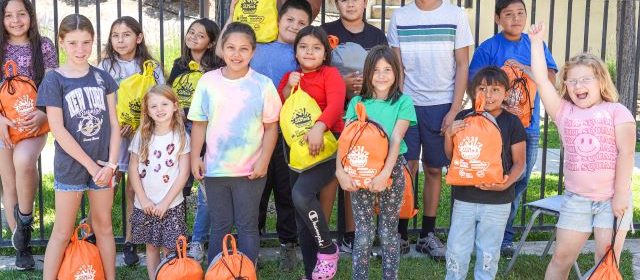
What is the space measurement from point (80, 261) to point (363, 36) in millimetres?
2209

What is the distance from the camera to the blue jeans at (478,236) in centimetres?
437

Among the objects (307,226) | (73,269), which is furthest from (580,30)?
(73,269)

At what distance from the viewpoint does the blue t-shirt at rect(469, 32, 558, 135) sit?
17.1 ft

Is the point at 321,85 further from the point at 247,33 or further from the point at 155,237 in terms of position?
the point at 155,237

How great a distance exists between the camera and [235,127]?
4379 mm

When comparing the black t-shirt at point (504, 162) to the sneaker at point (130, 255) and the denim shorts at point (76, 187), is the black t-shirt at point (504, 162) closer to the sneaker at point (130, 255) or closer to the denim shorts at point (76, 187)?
the denim shorts at point (76, 187)

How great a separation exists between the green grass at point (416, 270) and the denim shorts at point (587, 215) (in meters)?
0.93

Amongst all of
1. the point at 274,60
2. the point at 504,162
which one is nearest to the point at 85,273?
the point at 274,60

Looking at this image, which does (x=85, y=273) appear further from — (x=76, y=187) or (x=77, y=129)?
(x=77, y=129)

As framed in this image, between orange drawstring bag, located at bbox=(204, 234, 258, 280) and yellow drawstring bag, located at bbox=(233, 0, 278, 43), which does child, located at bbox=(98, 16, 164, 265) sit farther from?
orange drawstring bag, located at bbox=(204, 234, 258, 280)

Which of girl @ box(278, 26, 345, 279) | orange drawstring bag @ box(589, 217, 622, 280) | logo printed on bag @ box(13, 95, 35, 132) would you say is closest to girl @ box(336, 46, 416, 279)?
girl @ box(278, 26, 345, 279)

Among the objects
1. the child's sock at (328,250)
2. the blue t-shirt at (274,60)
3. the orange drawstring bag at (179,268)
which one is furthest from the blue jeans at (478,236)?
the orange drawstring bag at (179,268)

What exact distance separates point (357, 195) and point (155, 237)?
4.05 ft

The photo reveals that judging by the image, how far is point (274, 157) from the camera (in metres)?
5.00
